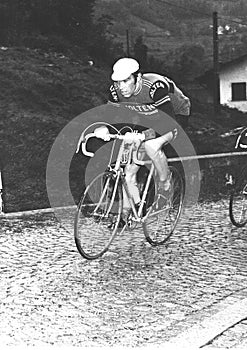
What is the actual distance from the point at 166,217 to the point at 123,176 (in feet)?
2.59

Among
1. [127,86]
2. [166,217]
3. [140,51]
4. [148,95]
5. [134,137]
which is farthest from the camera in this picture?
[140,51]

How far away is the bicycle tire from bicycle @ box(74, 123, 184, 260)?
697 millimetres

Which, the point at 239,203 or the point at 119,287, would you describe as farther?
the point at 239,203

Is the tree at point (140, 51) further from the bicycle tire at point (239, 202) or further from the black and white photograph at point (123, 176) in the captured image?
the bicycle tire at point (239, 202)

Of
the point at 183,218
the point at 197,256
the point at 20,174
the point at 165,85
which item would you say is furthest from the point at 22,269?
the point at 20,174

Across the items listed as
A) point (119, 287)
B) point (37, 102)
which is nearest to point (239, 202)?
point (119, 287)

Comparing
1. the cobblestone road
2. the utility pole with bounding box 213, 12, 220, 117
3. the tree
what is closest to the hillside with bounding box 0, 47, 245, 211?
the tree

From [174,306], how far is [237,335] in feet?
2.03

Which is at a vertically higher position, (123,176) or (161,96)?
(161,96)

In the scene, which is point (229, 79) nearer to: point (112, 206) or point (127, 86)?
point (127, 86)

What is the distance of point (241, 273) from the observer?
5465 mm

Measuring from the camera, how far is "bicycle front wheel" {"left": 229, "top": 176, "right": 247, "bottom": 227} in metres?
6.78

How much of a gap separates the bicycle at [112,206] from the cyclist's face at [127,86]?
0.94 ft

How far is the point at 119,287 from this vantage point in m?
5.10
